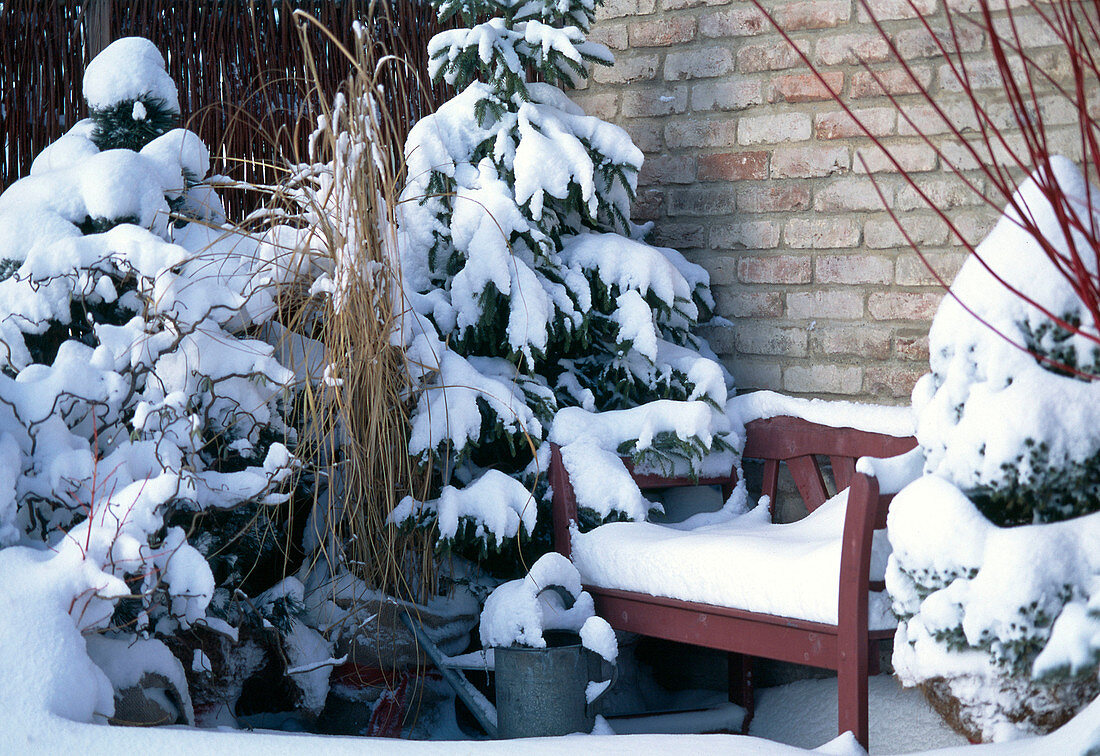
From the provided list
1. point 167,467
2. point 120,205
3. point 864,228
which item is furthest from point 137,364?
point 864,228

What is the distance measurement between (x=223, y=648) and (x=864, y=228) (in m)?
1.97

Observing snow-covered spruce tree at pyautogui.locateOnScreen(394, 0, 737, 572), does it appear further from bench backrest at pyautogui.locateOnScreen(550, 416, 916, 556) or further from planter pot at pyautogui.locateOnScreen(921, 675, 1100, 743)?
planter pot at pyautogui.locateOnScreen(921, 675, 1100, 743)

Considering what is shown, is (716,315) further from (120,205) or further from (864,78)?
(120,205)

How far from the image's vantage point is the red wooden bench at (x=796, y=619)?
1.75 m

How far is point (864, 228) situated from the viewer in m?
2.73

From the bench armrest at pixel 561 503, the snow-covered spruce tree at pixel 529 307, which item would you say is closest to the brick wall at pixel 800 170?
the snow-covered spruce tree at pixel 529 307

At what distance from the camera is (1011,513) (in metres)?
1.49

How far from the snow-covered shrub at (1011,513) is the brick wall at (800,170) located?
3.71 feet

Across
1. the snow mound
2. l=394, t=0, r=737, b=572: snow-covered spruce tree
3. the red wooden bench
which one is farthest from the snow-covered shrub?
the snow mound

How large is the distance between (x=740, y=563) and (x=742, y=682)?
817mm

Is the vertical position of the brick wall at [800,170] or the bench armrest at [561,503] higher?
the brick wall at [800,170]

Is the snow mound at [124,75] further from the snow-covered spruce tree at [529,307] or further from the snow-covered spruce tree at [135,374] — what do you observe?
the snow-covered spruce tree at [529,307]

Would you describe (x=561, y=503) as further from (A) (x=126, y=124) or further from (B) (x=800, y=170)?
(A) (x=126, y=124)

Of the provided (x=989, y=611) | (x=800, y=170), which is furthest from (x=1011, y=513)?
(x=800, y=170)
